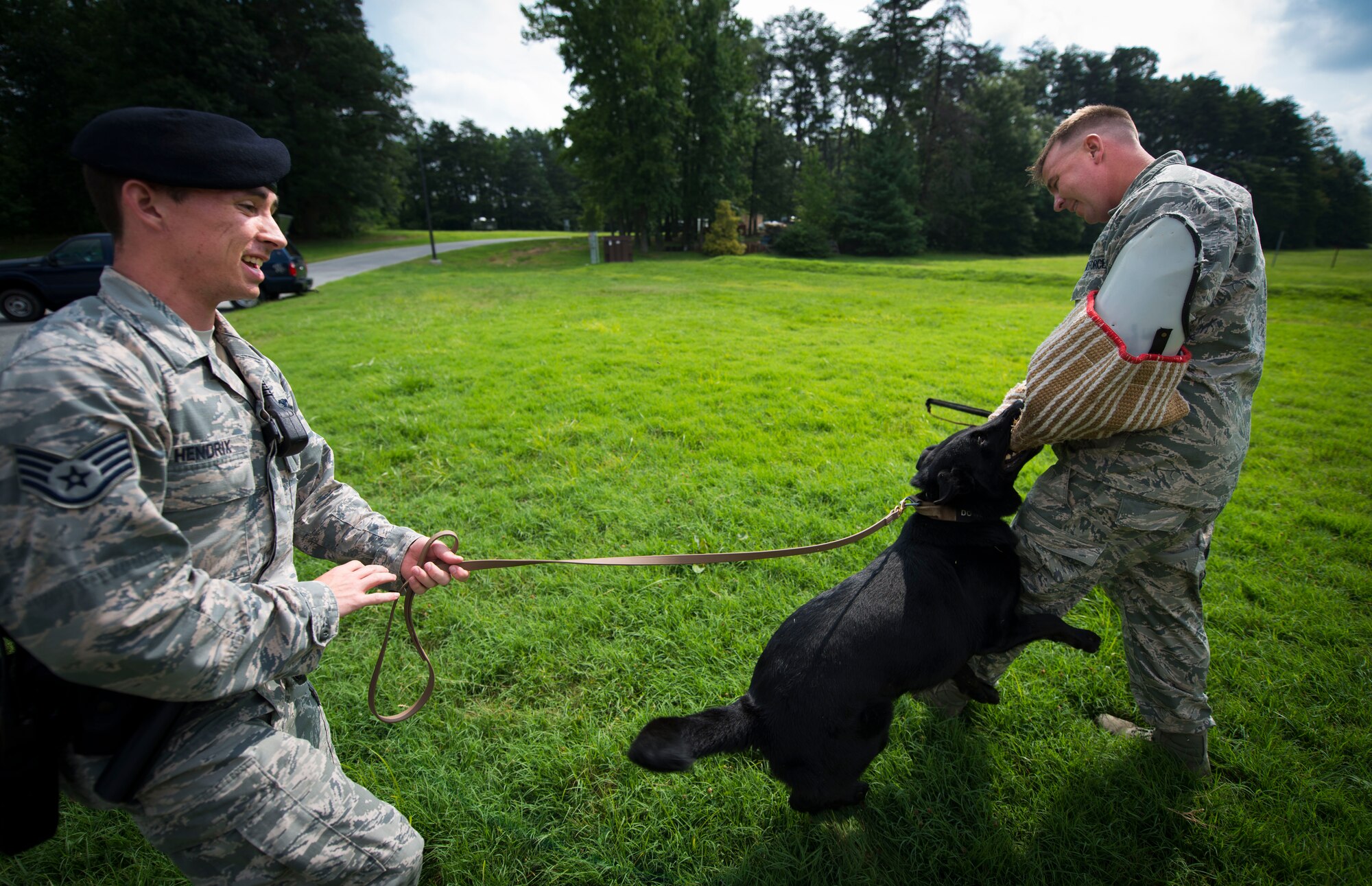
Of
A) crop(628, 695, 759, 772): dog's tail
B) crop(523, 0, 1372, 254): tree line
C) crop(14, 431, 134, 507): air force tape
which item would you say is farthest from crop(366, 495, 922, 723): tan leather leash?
crop(523, 0, 1372, 254): tree line

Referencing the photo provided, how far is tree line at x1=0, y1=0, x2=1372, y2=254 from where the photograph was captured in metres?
28.7

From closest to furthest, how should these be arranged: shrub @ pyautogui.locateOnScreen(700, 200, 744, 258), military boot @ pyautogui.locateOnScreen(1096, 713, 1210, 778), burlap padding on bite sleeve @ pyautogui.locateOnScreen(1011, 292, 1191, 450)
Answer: burlap padding on bite sleeve @ pyautogui.locateOnScreen(1011, 292, 1191, 450), military boot @ pyautogui.locateOnScreen(1096, 713, 1210, 778), shrub @ pyautogui.locateOnScreen(700, 200, 744, 258)

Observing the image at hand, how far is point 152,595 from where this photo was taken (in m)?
1.11

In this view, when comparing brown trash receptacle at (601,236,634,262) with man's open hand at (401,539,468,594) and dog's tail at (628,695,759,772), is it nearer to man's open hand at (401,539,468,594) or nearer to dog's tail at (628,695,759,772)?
man's open hand at (401,539,468,594)

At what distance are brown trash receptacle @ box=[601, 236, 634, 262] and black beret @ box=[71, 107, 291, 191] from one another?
1081 inches

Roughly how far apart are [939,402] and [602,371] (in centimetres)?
524

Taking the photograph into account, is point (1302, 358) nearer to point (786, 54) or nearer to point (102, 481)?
point (102, 481)

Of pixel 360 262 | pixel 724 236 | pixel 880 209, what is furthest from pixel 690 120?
pixel 360 262

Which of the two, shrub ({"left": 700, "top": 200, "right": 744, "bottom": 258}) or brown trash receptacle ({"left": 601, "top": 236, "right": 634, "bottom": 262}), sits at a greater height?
shrub ({"left": 700, "top": 200, "right": 744, "bottom": 258})

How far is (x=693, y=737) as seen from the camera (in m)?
1.94

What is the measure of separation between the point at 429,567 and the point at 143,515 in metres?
0.82

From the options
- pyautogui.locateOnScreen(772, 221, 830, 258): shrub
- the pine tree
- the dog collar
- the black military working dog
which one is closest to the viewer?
the black military working dog

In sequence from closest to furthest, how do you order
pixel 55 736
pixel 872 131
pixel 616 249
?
1. pixel 55 736
2. pixel 616 249
3. pixel 872 131

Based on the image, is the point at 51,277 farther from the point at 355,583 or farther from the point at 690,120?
the point at 690,120
